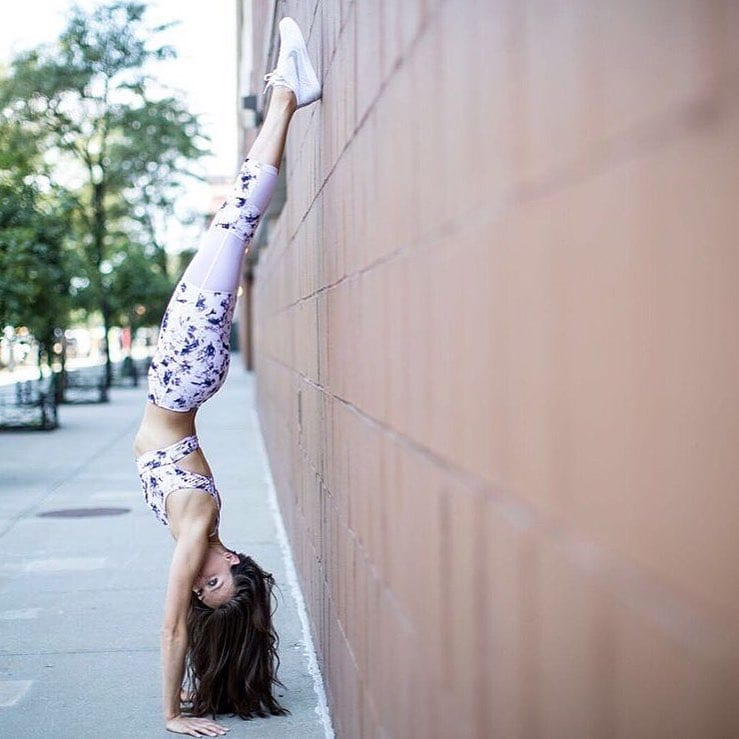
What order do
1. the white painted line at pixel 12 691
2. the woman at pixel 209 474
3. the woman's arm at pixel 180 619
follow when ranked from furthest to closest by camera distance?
the white painted line at pixel 12 691
the woman at pixel 209 474
the woman's arm at pixel 180 619

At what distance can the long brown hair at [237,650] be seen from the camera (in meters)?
4.83

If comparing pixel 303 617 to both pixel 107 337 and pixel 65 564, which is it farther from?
pixel 107 337

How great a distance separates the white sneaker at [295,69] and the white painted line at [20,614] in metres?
3.47

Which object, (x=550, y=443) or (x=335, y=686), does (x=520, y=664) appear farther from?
(x=335, y=686)

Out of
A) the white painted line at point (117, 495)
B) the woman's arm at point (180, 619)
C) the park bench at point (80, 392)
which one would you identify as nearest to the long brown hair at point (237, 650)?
the woman's arm at point (180, 619)

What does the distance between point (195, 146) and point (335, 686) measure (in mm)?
33426

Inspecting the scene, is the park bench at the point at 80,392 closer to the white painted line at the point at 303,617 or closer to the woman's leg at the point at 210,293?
the white painted line at the point at 303,617

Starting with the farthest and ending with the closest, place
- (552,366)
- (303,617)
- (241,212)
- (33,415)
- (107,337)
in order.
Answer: (107,337) < (33,415) < (303,617) < (241,212) < (552,366)

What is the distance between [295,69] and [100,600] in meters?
3.72

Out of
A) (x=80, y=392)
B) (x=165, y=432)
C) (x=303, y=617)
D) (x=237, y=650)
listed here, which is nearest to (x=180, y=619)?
(x=237, y=650)

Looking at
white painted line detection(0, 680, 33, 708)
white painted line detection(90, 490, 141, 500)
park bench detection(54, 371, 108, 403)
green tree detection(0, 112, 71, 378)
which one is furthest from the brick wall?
park bench detection(54, 371, 108, 403)

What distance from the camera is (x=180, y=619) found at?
4.68 metres

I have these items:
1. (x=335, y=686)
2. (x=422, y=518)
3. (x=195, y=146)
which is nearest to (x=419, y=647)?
(x=422, y=518)

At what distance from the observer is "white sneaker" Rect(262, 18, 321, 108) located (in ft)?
16.2
